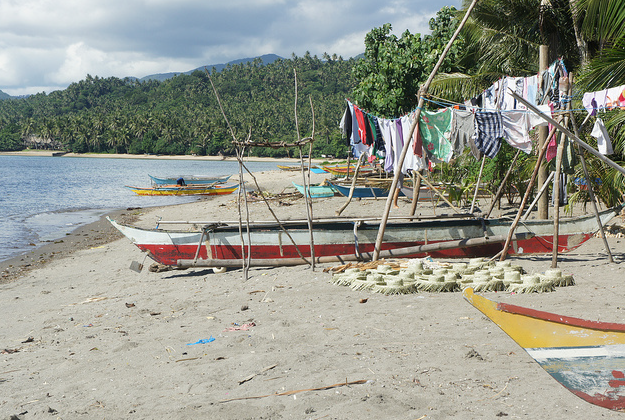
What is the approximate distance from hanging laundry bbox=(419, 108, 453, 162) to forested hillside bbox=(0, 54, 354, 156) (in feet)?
176

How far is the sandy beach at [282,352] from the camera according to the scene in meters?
3.85

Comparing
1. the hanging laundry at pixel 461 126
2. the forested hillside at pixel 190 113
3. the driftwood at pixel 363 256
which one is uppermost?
the forested hillside at pixel 190 113

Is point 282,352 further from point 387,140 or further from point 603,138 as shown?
point 387,140

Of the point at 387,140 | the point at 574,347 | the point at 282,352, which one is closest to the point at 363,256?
the point at 387,140

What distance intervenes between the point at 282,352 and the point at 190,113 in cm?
10880

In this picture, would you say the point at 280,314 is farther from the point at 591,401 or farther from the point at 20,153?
the point at 20,153

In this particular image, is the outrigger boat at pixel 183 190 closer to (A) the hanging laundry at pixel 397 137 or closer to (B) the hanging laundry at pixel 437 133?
(A) the hanging laundry at pixel 397 137

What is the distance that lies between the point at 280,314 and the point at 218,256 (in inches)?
140

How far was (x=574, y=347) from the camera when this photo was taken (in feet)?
12.8

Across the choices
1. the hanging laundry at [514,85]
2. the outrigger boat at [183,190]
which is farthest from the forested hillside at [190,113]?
the hanging laundry at [514,85]

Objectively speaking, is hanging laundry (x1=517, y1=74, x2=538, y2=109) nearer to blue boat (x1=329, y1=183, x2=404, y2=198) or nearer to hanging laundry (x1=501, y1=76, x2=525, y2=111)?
hanging laundry (x1=501, y1=76, x2=525, y2=111)

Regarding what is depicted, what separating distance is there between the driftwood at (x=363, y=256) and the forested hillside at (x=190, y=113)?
54.4m

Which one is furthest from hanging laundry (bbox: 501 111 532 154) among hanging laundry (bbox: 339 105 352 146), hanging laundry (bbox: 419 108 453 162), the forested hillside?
the forested hillside

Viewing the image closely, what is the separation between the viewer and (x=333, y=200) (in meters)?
21.8
